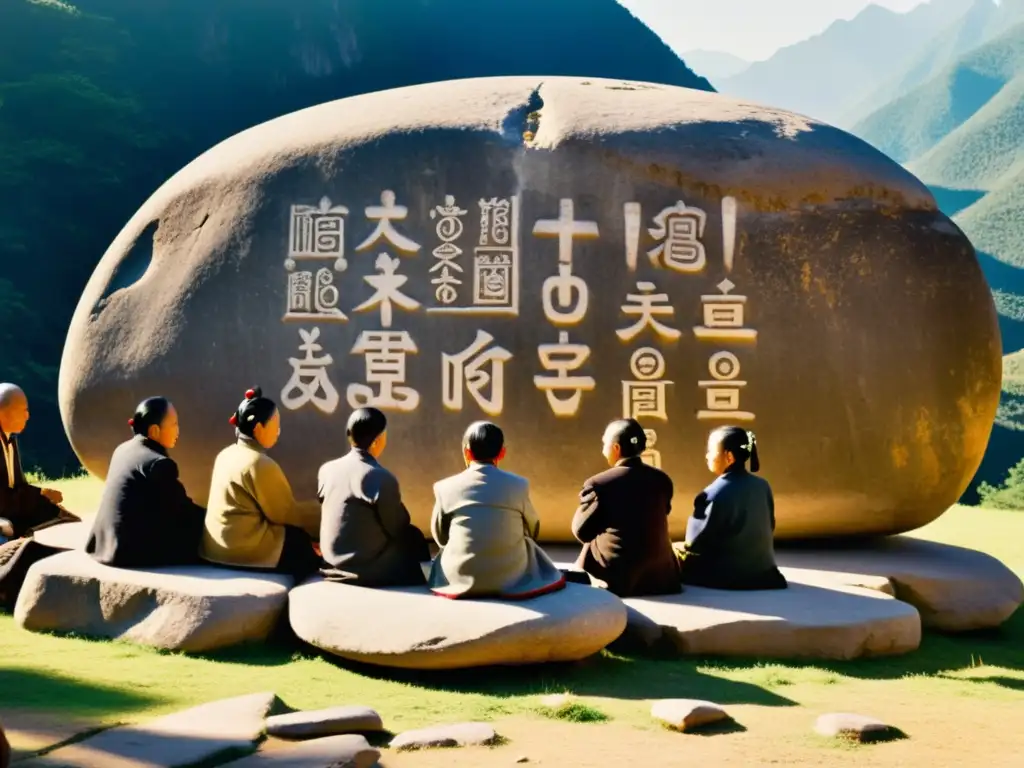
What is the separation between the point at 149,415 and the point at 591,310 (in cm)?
232

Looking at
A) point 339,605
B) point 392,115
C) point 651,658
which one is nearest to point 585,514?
point 651,658

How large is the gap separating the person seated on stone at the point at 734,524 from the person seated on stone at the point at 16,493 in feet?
11.3

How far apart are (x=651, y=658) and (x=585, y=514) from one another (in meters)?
0.69

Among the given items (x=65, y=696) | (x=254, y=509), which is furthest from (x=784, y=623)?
(x=65, y=696)

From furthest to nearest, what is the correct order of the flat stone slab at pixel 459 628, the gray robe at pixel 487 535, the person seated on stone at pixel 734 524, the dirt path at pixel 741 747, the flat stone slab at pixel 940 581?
1. the flat stone slab at pixel 940 581
2. the person seated on stone at pixel 734 524
3. the gray robe at pixel 487 535
4. the flat stone slab at pixel 459 628
5. the dirt path at pixel 741 747

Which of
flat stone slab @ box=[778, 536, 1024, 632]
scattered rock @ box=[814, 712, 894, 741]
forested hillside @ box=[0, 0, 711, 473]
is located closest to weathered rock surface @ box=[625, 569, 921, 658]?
flat stone slab @ box=[778, 536, 1024, 632]

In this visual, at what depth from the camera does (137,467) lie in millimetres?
5227

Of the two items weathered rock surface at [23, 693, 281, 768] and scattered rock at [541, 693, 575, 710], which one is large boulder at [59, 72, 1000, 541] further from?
weathered rock surface at [23, 693, 281, 768]

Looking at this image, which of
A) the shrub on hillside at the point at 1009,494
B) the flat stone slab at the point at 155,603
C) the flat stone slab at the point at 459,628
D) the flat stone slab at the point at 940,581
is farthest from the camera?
the shrub on hillside at the point at 1009,494

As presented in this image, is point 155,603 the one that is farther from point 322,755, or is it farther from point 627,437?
point 627,437

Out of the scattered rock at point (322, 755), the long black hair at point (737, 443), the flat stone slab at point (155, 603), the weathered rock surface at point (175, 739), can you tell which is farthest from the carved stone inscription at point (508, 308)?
the scattered rock at point (322, 755)

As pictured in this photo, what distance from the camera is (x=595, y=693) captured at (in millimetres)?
4320

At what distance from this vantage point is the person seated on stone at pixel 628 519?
5.05 metres

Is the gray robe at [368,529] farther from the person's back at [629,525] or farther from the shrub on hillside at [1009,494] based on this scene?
the shrub on hillside at [1009,494]
